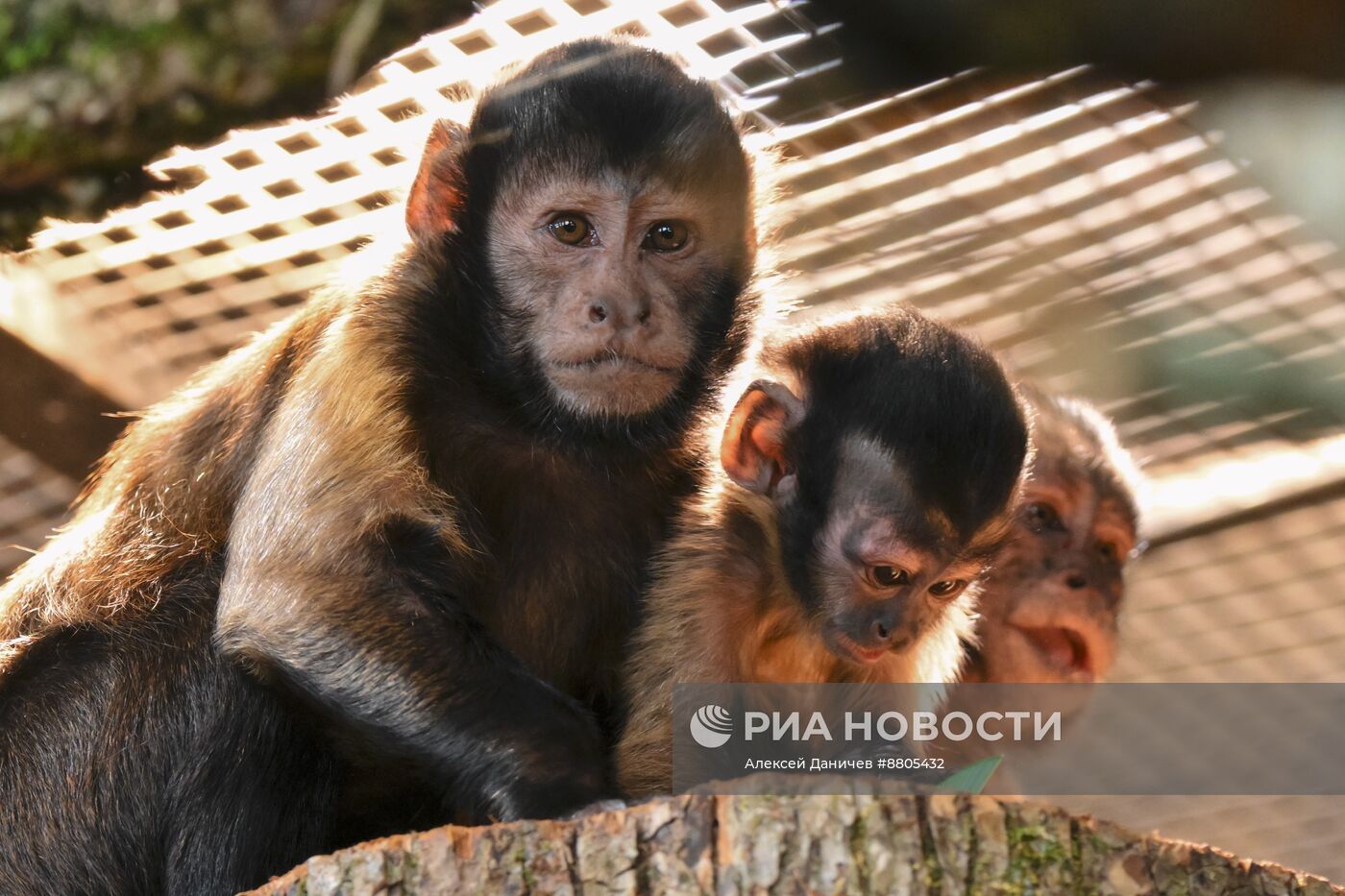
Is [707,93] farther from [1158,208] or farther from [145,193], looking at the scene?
[1158,208]

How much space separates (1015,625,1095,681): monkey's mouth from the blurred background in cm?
128

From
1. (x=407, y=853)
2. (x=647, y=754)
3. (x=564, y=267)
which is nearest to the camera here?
(x=407, y=853)

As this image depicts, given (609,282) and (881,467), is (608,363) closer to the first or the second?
(609,282)

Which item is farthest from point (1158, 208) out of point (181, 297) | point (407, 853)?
point (407, 853)

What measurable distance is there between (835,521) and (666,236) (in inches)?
35.2

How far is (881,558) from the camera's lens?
359cm

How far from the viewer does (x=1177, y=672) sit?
7.63 meters

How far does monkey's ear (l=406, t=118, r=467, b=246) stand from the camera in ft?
13.0

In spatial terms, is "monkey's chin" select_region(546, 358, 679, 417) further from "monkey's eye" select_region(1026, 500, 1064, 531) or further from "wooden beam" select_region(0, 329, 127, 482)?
"wooden beam" select_region(0, 329, 127, 482)

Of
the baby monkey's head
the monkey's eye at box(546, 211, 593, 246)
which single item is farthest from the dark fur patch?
the monkey's eye at box(546, 211, 593, 246)

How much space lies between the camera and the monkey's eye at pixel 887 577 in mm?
3623

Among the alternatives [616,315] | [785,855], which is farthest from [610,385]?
[785,855]

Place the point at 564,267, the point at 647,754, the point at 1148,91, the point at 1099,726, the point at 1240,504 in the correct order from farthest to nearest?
the point at 1099,726, the point at 1240,504, the point at 1148,91, the point at 564,267, the point at 647,754

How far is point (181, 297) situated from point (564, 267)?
2.55 m
